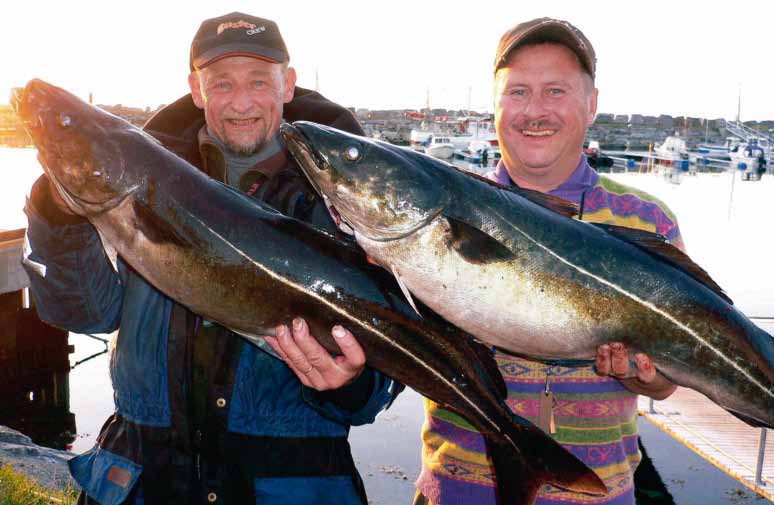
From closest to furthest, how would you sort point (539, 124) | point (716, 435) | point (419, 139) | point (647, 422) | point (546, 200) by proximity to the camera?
point (546, 200) < point (539, 124) < point (716, 435) < point (647, 422) < point (419, 139)

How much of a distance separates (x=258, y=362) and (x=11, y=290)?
35.9 ft

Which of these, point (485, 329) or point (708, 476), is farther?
point (708, 476)

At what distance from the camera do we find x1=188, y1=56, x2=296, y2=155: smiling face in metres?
3.67

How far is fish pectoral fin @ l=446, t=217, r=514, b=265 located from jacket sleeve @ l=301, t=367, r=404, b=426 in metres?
0.81

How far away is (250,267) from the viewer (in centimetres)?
290

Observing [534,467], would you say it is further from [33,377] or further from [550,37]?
[33,377]

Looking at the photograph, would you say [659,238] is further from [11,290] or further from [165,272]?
[11,290]

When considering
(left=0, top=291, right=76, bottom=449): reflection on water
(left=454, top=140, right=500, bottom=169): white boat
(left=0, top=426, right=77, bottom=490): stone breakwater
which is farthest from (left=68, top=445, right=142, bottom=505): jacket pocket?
(left=454, top=140, right=500, bottom=169): white boat

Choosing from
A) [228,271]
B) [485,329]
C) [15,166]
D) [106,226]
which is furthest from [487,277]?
[15,166]

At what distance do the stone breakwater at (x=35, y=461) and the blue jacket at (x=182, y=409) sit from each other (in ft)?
15.5

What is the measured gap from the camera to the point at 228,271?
2879 mm

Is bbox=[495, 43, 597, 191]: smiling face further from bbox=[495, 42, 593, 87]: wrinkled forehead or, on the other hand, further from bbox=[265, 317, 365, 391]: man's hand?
bbox=[265, 317, 365, 391]: man's hand

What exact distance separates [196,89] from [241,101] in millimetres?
409

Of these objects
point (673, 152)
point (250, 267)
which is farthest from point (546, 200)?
point (673, 152)
